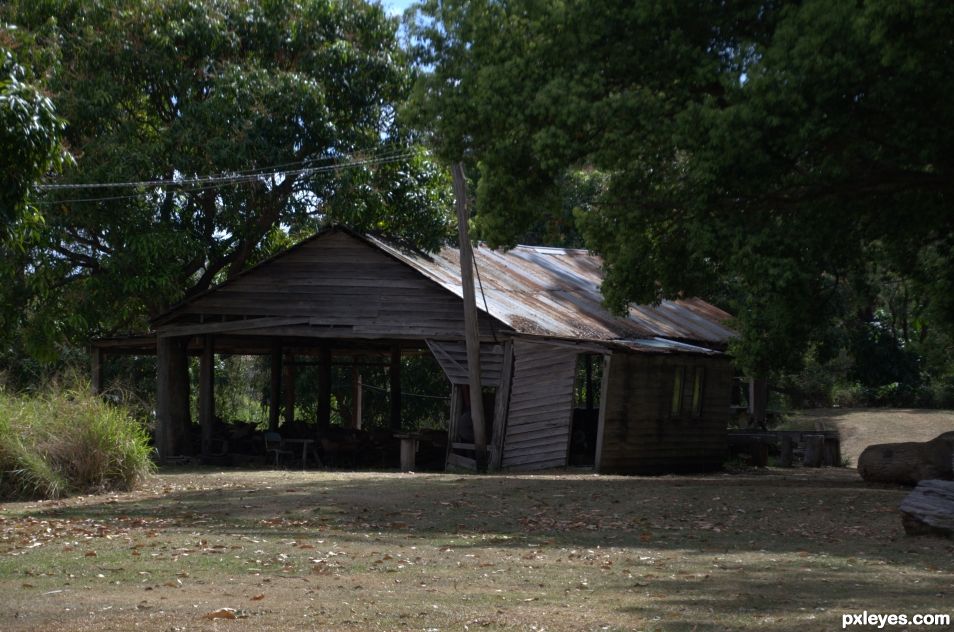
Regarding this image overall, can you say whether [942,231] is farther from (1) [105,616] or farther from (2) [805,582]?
(1) [105,616]

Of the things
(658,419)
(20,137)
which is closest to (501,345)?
(658,419)

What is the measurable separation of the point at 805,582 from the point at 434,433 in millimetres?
16214

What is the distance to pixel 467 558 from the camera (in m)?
10.4

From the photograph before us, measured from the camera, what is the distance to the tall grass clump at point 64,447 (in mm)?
15422

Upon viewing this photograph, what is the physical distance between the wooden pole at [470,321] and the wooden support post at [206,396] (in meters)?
6.58

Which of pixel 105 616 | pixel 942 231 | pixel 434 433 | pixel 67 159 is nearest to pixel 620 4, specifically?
pixel 942 231

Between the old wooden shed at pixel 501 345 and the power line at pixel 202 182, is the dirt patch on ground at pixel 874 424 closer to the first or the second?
the old wooden shed at pixel 501 345

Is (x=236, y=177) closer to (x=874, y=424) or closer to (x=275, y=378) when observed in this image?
(x=275, y=378)

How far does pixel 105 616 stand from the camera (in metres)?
7.46

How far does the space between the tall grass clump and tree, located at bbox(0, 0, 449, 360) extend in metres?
7.50

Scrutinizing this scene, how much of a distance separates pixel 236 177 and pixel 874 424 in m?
22.1

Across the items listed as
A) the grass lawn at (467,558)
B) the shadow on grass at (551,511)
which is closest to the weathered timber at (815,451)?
the shadow on grass at (551,511)

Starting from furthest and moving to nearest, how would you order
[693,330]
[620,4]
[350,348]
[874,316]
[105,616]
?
[874,316]
[350,348]
[693,330]
[620,4]
[105,616]

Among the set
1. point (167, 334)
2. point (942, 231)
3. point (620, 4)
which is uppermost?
point (620, 4)
